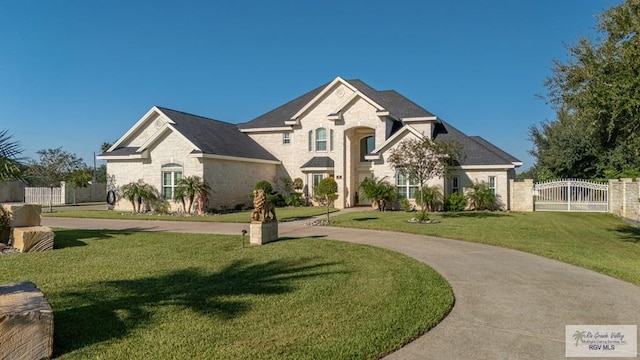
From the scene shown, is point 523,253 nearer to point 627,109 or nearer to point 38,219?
point 627,109

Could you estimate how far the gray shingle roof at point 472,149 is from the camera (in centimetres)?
2564

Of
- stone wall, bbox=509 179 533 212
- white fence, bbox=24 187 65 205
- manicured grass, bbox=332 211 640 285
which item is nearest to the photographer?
manicured grass, bbox=332 211 640 285

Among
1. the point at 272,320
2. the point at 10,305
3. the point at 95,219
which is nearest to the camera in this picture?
the point at 10,305

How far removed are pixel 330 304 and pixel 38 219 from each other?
33.2 feet

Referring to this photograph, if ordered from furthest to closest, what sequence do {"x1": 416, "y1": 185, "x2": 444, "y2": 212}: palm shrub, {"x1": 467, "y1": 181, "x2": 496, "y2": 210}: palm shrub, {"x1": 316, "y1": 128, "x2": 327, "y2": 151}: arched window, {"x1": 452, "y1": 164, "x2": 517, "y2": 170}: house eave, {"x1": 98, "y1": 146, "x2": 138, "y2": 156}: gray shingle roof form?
1. {"x1": 316, "y1": 128, "x2": 327, "y2": 151}: arched window
2. {"x1": 98, "y1": 146, "x2": 138, "y2": 156}: gray shingle roof
3. {"x1": 452, "y1": 164, "x2": 517, "y2": 170}: house eave
4. {"x1": 467, "y1": 181, "x2": 496, "y2": 210}: palm shrub
5. {"x1": 416, "y1": 185, "x2": 444, "y2": 212}: palm shrub

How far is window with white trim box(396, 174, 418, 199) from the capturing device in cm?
2589

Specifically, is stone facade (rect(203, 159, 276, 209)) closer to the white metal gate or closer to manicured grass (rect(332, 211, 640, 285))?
manicured grass (rect(332, 211, 640, 285))

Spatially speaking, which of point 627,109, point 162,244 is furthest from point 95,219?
point 627,109

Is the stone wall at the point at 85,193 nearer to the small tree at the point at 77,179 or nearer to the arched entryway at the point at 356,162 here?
the small tree at the point at 77,179

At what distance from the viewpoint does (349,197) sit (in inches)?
1145

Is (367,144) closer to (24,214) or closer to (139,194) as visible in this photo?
(139,194)

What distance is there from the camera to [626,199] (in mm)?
20000

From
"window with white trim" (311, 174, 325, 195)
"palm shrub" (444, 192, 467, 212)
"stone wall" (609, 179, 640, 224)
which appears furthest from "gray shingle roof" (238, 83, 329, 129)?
"stone wall" (609, 179, 640, 224)

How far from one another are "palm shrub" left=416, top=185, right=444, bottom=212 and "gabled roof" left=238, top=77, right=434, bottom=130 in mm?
5685
